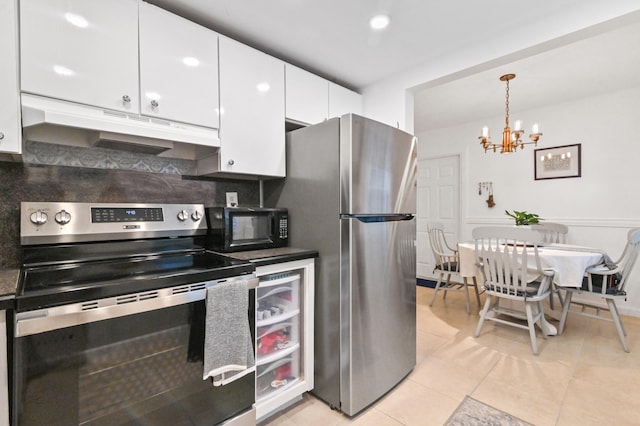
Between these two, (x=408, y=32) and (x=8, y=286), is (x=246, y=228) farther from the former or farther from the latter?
(x=408, y=32)

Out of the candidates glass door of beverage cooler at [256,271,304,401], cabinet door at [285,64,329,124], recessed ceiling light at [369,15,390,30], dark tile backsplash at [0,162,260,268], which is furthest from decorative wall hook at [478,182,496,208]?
dark tile backsplash at [0,162,260,268]

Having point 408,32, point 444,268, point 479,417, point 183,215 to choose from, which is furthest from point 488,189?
point 183,215

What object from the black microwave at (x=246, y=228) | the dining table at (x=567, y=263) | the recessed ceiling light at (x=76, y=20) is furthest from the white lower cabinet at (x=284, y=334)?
the dining table at (x=567, y=263)

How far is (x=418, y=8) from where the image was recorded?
167 centimetres

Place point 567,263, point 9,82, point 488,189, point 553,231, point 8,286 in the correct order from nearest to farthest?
1. point 8,286
2. point 9,82
3. point 567,263
4. point 553,231
5. point 488,189

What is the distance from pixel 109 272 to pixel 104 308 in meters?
0.46

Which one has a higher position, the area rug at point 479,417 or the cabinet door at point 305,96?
the cabinet door at point 305,96

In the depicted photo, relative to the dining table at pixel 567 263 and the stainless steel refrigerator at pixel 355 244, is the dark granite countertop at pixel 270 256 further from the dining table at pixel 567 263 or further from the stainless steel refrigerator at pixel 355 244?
the dining table at pixel 567 263

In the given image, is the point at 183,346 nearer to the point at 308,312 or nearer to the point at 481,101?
the point at 308,312

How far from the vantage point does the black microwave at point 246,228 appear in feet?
5.66

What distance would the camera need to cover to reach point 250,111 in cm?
186

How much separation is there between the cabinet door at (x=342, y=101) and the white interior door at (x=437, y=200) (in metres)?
2.67

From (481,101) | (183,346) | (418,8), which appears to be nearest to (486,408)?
(183,346)

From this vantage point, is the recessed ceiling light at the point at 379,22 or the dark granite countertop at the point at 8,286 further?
the recessed ceiling light at the point at 379,22
